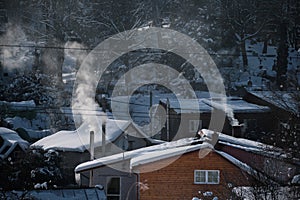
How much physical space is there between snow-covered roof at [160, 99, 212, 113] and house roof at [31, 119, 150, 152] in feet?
10.2

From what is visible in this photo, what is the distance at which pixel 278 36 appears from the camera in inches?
1158

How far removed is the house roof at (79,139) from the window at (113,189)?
3.70m

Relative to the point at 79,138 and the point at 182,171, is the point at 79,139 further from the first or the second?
the point at 182,171

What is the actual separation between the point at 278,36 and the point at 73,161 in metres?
17.0

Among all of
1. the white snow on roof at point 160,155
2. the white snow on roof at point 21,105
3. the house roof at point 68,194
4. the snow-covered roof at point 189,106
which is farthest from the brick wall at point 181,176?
the white snow on roof at point 21,105

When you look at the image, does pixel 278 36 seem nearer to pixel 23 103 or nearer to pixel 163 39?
pixel 163 39

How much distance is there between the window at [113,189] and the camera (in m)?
12.3

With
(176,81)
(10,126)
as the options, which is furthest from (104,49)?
(10,126)

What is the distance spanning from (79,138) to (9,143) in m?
2.39

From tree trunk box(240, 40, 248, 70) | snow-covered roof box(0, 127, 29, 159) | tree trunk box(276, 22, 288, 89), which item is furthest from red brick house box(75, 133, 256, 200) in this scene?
tree trunk box(240, 40, 248, 70)

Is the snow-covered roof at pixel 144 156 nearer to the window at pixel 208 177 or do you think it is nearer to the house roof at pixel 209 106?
the window at pixel 208 177

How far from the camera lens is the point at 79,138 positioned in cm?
1709

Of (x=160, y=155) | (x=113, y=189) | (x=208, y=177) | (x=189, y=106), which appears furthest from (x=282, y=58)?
(x=160, y=155)

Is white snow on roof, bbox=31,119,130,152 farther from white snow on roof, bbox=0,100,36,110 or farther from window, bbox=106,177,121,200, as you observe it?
Result: white snow on roof, bbox=0,100,36,110
